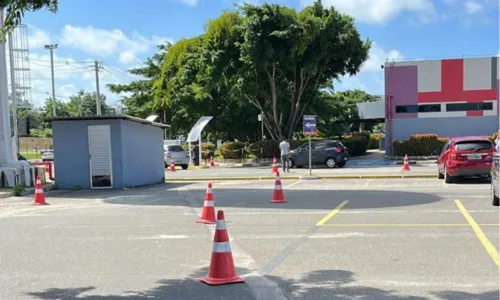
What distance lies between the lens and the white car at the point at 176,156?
32.0 meters

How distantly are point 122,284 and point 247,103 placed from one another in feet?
109

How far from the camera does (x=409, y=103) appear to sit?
34.7m

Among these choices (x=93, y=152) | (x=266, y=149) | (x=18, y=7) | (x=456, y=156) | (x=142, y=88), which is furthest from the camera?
(x=142, y=88)

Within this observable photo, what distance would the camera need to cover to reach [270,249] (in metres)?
7.31

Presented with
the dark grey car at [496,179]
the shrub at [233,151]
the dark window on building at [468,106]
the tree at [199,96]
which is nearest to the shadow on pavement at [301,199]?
the dark grey car at [496,179]

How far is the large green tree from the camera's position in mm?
31375

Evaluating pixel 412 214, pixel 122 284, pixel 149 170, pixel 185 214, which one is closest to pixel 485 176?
pixel 412 214

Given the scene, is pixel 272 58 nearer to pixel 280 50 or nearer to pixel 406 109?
pixel 280 50

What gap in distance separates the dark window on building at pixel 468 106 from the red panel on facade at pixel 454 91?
0.27 metres

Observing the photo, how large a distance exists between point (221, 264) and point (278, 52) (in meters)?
27.4

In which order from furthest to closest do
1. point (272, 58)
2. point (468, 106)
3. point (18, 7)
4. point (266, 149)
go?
point (266, 149) → point (468, 106) → point (272, 58) → point (18, 7)

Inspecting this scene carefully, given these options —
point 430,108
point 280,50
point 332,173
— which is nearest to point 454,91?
point 430,108

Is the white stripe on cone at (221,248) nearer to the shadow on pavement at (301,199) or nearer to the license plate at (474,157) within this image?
the shadow on pavement at (301,199)

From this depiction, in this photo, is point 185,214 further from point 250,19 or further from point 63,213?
point 250,19
